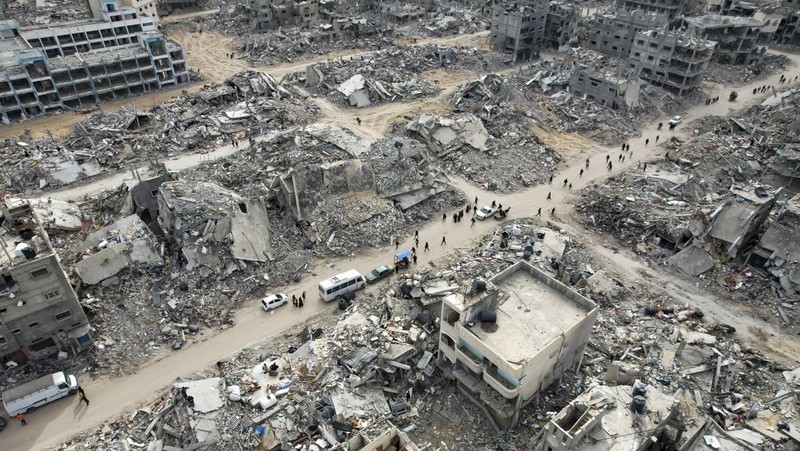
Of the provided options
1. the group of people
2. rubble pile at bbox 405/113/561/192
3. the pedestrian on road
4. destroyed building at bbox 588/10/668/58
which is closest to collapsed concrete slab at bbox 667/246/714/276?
rubble pile at bbox 405/113/561/192

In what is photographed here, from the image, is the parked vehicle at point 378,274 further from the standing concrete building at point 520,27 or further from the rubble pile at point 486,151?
the standing concrete building at point 520,27

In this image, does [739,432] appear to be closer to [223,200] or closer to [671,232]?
[671,232]

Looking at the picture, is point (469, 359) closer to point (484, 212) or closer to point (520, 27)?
point (484, 212)

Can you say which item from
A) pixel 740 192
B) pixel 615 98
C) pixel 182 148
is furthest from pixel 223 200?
pixel 615 98

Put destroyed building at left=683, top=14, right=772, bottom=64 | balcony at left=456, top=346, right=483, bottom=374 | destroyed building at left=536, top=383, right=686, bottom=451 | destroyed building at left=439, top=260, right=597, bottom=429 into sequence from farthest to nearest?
destroyed building at left=683, top=14, right=772, bottom=64, balcony at left=456, top=346, right=483, bottom=374, destroyed building at left=439, top=260, right=597, bottom=429, destroyed building at left=536, top=383, right=686, bottom=451

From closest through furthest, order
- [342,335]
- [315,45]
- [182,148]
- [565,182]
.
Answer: [342,335]
[565,182]
[182,148]
[315,45]

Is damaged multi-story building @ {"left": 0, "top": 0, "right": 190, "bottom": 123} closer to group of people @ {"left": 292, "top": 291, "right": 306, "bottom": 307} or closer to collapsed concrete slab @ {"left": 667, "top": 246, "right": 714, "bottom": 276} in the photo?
group of people @ {"left": 292, "top": 291, "right": 306, "bottom": 307}
